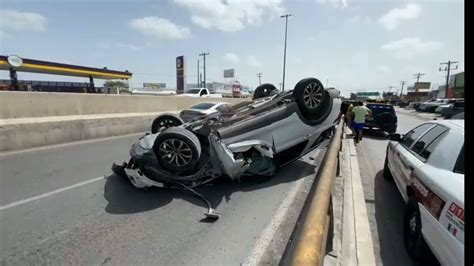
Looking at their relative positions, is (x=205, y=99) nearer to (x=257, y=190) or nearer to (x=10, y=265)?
(x=257, y=190)

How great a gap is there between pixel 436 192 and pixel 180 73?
62.8 metres

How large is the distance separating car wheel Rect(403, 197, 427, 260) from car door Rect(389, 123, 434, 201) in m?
0.53

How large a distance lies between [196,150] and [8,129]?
19.9ft

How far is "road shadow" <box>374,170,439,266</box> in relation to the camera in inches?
126

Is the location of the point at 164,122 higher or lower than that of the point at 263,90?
lower

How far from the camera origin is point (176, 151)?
486 cm

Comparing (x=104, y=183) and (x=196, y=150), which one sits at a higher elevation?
(x=196, y=150)

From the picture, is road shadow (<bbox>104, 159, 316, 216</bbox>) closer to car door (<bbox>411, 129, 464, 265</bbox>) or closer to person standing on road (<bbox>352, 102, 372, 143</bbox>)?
car door (<bbox>411, 129, 464, 265</bbox>)

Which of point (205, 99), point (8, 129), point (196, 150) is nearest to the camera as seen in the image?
point (196, 150)

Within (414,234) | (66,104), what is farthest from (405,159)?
(66,104)

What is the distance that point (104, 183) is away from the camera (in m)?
5.36

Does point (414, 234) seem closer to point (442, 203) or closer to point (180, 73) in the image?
point (442, 203)

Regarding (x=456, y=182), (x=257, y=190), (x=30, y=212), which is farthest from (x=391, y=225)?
(x=30, y=212)

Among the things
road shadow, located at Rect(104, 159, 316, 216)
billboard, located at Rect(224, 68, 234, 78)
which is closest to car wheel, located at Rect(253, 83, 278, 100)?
road shadow, located at Rect(104, 159, 316, 216)
